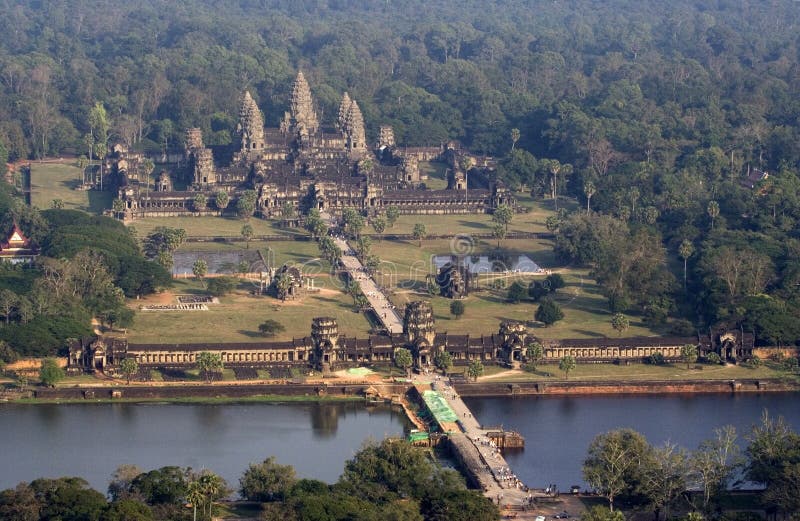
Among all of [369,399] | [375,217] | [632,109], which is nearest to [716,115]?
[632,109]

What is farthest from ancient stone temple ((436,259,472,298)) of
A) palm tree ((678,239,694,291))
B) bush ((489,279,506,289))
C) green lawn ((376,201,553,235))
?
green lawn ((376,201,553,235))

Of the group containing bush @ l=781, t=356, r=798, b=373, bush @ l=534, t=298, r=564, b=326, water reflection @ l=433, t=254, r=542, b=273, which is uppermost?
water reflection @ l=433, t=254, r=542, b=273

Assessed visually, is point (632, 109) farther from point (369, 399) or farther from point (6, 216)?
point (369, 399)

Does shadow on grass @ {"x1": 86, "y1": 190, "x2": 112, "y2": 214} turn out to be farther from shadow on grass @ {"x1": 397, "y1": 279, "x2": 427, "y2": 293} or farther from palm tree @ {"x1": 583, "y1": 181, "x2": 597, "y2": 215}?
palm tree @ {"x1": 583, "y1": 181, "x2": 597, "y2": 215}

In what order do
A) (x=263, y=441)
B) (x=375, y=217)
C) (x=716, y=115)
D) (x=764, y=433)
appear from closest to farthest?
(x=764, y=433) → (x=263, y=441) → (x=375, y=217) → (x=716, y=115)

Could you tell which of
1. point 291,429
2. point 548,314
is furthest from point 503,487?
point 548,314

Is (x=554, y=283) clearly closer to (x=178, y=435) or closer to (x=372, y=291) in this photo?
(x=372, y=291)
